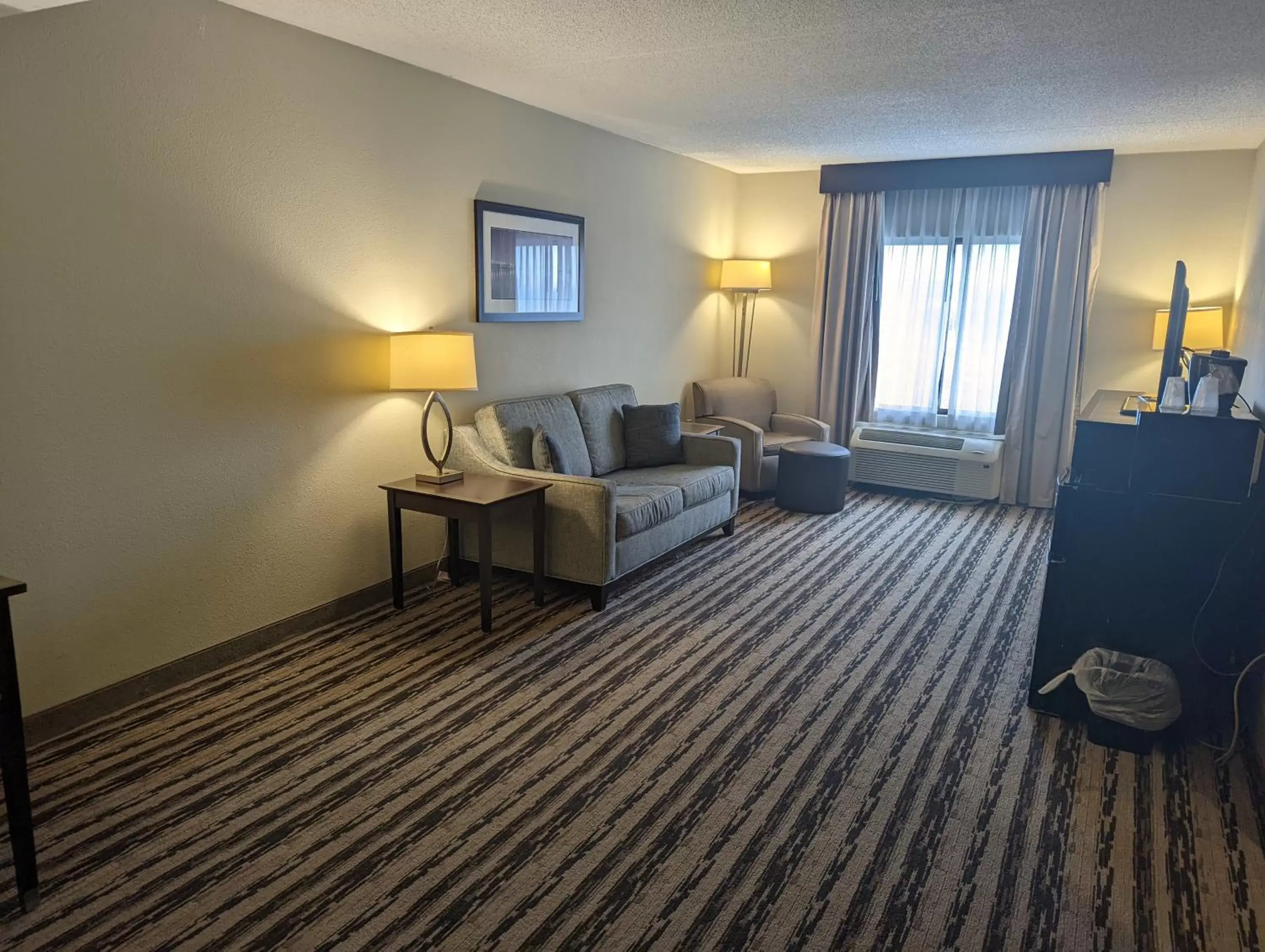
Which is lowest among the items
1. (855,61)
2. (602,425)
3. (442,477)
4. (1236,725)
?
(1236,725)

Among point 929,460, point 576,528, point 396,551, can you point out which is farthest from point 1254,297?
point 396,551

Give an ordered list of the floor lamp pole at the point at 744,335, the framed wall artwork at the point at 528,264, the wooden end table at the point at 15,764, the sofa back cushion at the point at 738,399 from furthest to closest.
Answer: the floor lamp pole at the point at 744,335, the sofa back cushion at the point at 738,399, the framed wall artwork at the point at 528,264, the wooden end table at the point at 15,764

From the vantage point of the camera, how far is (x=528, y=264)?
14.6 ft

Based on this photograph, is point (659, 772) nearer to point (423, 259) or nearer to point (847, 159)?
point (423, 259)

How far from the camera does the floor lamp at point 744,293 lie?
6.35 m

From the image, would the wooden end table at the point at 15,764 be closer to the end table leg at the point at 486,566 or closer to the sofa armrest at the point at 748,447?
the end table leg at the point at 486,566

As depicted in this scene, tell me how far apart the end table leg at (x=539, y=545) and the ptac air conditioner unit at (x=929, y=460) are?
3.28m

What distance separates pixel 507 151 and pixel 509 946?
3669 millimetres

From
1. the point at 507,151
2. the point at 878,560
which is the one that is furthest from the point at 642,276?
the point at 878,560

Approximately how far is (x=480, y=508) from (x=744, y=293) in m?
4.14

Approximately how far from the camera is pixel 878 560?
459 centimetres

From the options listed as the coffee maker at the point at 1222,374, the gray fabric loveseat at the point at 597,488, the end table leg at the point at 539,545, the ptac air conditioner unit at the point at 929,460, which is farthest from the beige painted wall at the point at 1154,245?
the end table leg at the point at 539,545

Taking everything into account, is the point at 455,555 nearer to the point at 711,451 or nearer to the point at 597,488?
the point at 597,488

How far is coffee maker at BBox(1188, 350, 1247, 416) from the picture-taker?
2896 mm
